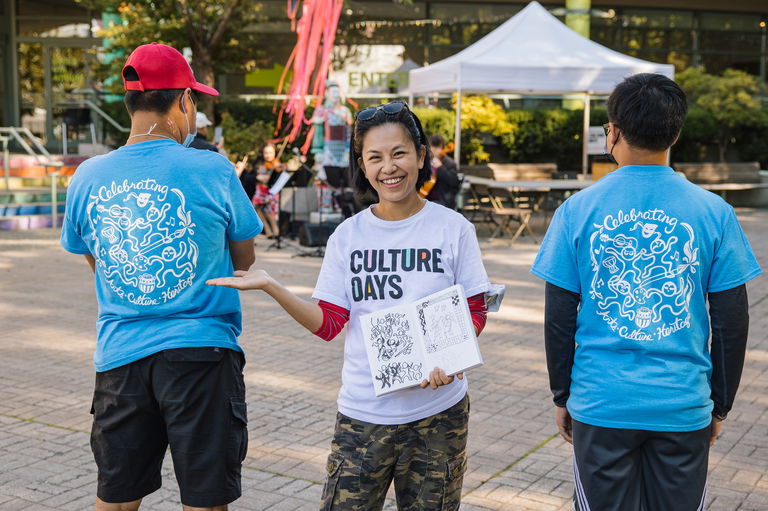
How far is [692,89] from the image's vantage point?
2328cm

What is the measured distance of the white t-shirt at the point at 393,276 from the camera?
110 inches

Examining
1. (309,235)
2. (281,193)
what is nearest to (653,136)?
(309,235)

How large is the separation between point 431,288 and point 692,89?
2223cm

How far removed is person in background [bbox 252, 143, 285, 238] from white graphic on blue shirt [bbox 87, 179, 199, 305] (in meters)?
11.7

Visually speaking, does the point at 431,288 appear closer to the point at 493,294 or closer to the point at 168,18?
the point at 493,294

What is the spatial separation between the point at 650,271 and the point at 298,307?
1002 mm

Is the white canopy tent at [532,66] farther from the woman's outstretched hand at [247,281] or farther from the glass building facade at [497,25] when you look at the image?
the woman's outstretched hand at [247,281]

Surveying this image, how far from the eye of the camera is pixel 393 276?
2.81 metres

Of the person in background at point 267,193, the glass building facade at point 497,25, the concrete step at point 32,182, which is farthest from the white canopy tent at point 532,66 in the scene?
the glass building facade at point 497,25

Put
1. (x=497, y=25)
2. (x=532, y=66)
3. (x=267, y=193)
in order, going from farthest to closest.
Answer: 1. (x=497, y=25)
2. (x=267, y=193)
3. (x=532, y=66)

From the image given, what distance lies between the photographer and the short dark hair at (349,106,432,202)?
286cm

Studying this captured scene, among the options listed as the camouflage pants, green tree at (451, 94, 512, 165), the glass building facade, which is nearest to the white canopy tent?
green tree at (451, 94, 512, 165)

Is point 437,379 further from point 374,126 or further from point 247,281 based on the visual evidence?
point 374,126

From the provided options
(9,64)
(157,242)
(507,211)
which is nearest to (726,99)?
(507,211)
